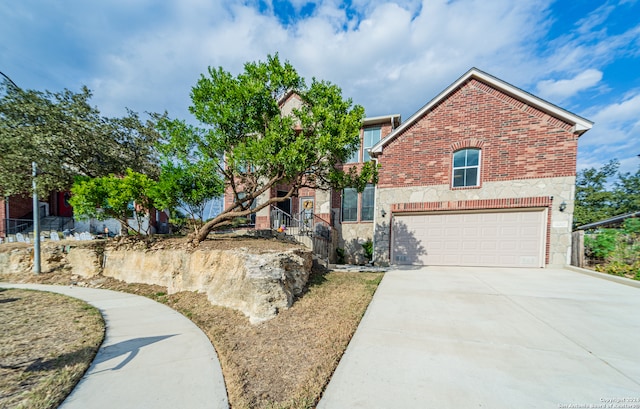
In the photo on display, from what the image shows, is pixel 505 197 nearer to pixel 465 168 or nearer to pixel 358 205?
pixel 465 168

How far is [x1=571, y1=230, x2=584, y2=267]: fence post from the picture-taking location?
7.51 metres

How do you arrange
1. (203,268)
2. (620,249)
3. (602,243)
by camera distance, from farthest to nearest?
(602,243) → (620,249) → (203,268)

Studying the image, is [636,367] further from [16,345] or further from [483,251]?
[16,345]

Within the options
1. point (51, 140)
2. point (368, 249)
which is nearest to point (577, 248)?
point (368, 249)

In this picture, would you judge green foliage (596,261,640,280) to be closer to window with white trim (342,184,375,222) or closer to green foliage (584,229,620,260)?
green foliage (584,229,620,260)

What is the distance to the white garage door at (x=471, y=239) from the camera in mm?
8184

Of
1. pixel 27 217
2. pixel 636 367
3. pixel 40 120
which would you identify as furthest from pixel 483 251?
pixel 27 217

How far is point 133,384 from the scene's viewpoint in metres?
2.46

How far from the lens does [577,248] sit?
Result: 302 inches

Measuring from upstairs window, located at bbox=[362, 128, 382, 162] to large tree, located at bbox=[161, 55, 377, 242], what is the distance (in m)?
6.81

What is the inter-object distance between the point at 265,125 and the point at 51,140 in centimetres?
775

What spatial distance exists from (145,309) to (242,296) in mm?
2226

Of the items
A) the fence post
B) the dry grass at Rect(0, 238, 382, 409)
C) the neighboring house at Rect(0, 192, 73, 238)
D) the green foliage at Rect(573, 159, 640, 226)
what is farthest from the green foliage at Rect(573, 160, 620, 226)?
the neighboring house at Rect(0, 192, 73, 238)

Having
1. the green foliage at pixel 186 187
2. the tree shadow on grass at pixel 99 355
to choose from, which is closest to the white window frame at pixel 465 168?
the green foliage at pixel 186 187
